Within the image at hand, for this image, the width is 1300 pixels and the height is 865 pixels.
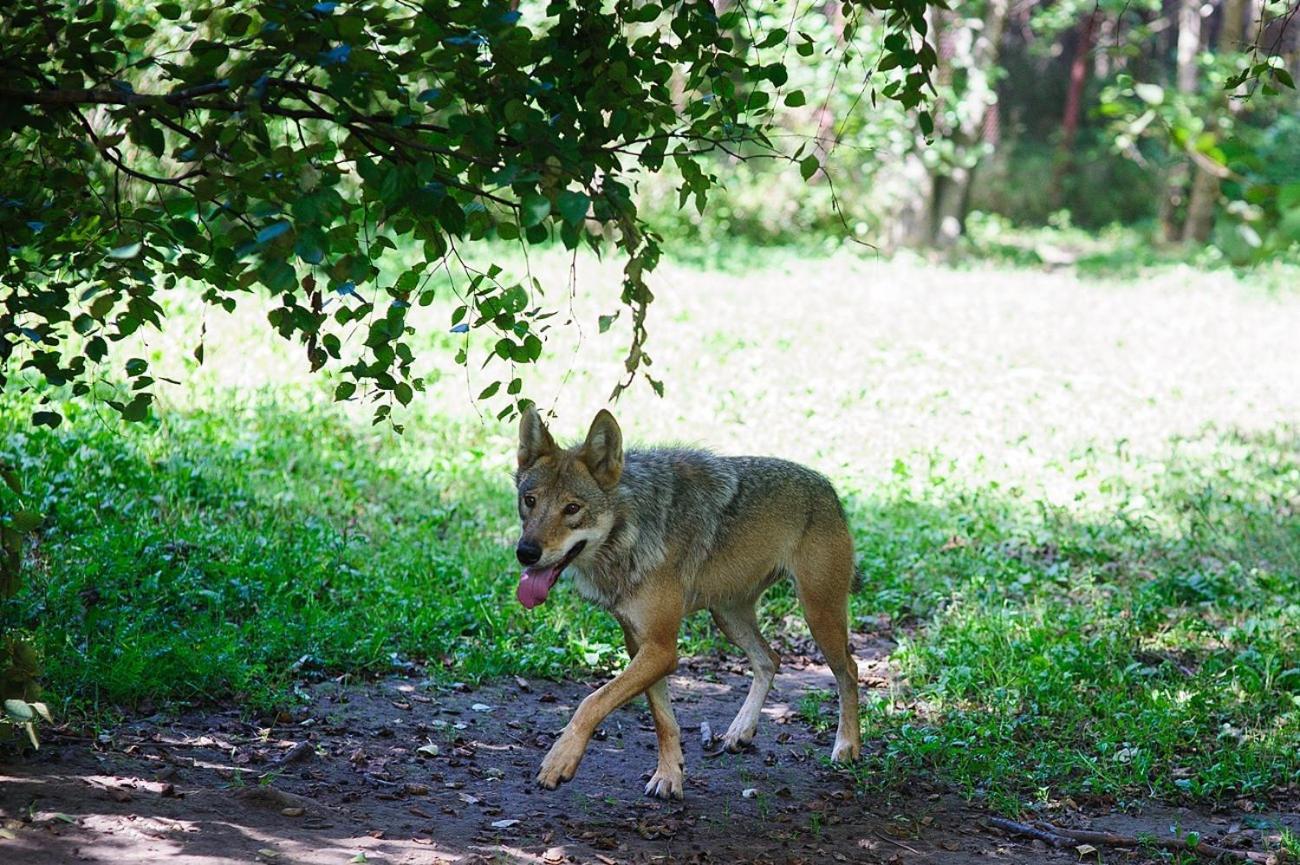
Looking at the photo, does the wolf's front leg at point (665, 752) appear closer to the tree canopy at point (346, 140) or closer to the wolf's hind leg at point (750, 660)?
the wolf's hind leg at point (750, 660)

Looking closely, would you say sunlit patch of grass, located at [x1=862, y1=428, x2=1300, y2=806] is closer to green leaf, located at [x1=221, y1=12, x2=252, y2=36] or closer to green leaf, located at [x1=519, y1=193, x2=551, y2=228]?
green leaf, located at [x1=519, y1=193, x2=551, y2=228]

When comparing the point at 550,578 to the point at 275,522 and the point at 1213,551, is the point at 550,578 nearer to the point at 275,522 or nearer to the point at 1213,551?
the point at 275,522

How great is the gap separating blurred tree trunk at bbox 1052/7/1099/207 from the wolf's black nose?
3285 cm

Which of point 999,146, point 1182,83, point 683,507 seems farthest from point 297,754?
point 999,146

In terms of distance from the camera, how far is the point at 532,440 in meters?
6.29

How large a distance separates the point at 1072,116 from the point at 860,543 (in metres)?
30.1

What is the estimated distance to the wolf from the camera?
599cm

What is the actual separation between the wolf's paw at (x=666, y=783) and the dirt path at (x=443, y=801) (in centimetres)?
6

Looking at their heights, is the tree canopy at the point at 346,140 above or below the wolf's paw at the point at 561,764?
above

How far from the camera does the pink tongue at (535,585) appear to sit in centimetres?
582

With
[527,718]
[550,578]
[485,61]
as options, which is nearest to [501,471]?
[527,718]

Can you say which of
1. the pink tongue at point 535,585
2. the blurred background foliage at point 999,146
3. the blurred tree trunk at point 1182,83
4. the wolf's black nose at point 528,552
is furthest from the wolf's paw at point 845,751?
the blurred tree trunk at point 1182,83

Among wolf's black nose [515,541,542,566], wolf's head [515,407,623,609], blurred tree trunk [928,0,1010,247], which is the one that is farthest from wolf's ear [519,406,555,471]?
blurred tree trunk [928,0,1010,247]

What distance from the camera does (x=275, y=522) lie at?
29.7 feet
